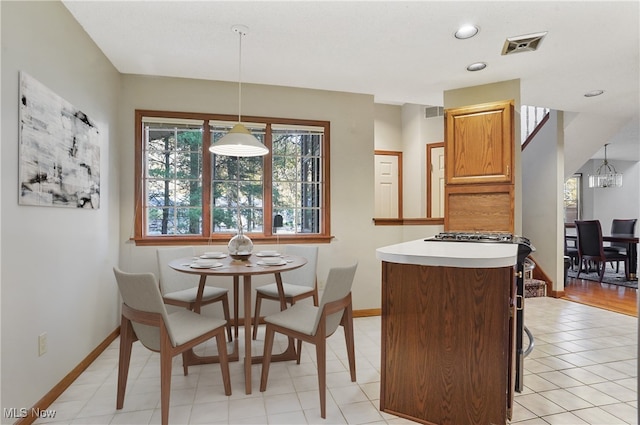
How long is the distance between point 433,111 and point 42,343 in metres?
5.07

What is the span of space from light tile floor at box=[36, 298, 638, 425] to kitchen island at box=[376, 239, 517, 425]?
0.79 feet

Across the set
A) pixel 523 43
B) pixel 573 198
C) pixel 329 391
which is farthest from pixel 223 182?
pixel 573 198

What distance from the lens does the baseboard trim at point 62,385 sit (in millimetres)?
1840

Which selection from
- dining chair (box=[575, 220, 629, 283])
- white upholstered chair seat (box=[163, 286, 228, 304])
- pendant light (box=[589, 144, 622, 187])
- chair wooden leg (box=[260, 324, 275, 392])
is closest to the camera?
chair wooden leg (box=[260, 324, 275, 392])

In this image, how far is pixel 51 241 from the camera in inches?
81.7

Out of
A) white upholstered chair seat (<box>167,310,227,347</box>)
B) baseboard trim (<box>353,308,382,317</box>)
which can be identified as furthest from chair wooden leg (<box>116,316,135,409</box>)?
baseboard trim (<box>353,308,382,317</box>)

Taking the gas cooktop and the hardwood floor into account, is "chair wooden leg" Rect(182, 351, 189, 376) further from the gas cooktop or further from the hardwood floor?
the hardwood floor

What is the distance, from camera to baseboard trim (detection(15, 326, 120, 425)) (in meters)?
1.84

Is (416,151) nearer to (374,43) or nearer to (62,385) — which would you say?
(374,43)

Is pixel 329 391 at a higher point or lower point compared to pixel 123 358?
lower

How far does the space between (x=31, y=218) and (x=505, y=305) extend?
2455 millimetres

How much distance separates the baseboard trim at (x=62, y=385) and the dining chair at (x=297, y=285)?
1.20 m

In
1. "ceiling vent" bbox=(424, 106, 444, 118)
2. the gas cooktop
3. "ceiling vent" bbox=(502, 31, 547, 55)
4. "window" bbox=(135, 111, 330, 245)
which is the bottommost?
the gas cooktop

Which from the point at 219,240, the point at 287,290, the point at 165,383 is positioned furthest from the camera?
the point at 219,240
